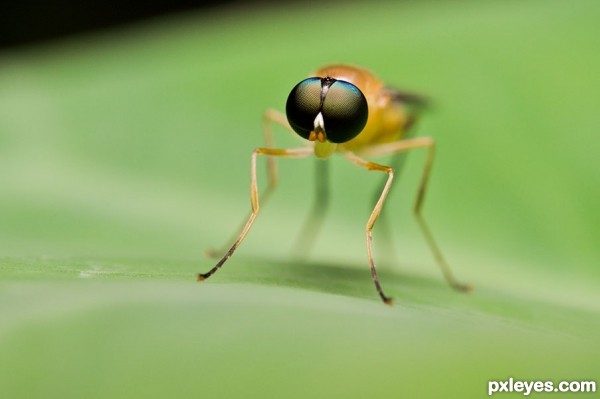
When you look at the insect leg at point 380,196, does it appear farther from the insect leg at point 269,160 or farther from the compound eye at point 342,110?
the insect leg at point 269,160

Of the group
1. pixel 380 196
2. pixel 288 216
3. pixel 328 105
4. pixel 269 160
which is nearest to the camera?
pixel 328 105

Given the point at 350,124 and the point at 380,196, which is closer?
the point at 350,124

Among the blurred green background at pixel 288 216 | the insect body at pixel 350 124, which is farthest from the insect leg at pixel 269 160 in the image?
the blurred green background at pixel 288 216

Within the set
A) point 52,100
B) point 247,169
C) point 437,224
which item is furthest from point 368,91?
point 52,100

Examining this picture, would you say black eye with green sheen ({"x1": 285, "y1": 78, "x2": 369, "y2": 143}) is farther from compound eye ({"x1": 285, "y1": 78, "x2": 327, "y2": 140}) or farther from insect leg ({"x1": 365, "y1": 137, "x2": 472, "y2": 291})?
insect leg ({"x1": 365, "y1": 137, "x2": 472, "y2": 291})

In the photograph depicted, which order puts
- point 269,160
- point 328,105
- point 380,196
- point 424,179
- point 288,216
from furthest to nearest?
point 288,216, point 269,160, point 424,179, point 380,196, point 328,105

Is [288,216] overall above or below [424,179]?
below

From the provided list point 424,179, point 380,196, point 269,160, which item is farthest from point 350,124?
point 269,160

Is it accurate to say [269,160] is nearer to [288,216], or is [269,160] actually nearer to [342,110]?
[288,216]
